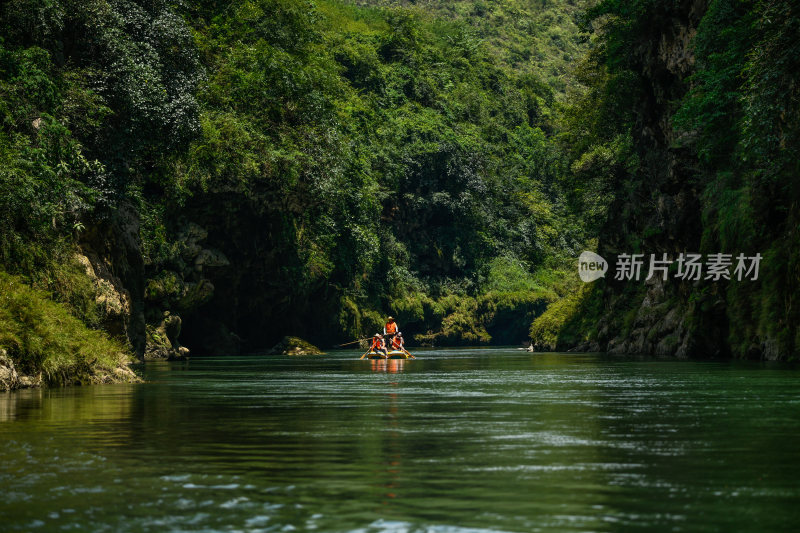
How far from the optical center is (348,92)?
81312mm

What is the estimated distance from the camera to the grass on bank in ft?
64.6

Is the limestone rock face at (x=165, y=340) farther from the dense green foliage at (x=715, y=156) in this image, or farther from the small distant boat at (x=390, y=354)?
the dense green foliage at (x=715, y=156)

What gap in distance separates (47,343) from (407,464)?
14.7m

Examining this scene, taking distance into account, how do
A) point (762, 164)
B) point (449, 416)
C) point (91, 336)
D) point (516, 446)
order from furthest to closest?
point (762, 164) < point (91, 336) < point (449, 416) < point (516, 446)

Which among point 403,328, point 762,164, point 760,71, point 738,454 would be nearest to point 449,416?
point 738,454

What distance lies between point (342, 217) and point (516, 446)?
55.7 m

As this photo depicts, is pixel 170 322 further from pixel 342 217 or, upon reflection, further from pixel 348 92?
pixel 348 92

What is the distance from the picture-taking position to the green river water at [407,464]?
226 inches

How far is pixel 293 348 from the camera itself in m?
58.0

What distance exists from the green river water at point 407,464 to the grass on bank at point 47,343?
13.7 ft

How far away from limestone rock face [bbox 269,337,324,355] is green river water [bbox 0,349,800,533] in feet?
137

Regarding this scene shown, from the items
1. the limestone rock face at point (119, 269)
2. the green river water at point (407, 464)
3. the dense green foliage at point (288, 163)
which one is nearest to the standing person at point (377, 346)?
the limestone rock face at point (119, 269)

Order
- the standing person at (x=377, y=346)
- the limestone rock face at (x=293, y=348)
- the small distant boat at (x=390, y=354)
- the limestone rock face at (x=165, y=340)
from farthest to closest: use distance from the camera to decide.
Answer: the limestone rock face at (x=293, y=348) → the limestone rock face at (x=165, y=340) → the small distant boat at (x=390, y=354) → the standing person at (x=377, y=346)

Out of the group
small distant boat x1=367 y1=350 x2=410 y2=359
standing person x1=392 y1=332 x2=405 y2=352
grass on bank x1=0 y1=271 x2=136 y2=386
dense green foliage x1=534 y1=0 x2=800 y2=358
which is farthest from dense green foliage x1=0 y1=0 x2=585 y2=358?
dense green foliage x1=534 y1=0 x2=800 y2=358
